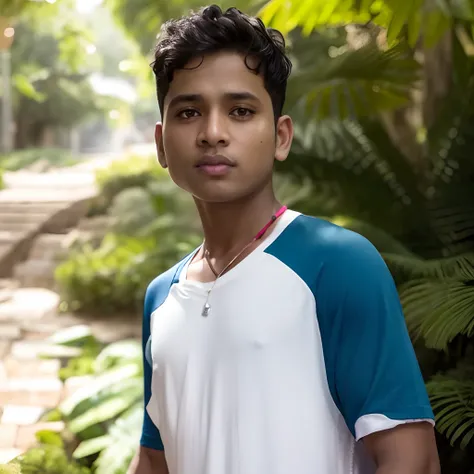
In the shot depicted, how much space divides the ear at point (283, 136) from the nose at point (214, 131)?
0.15m

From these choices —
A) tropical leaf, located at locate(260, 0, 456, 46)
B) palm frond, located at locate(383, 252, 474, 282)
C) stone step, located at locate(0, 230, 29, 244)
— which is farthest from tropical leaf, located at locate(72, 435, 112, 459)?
stone step, located at locate(0, 230, 29, 244)

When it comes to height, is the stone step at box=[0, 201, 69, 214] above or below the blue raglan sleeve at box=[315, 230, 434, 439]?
above

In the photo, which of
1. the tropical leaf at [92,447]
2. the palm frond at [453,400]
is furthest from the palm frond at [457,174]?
the tropical leaf at [92,447]

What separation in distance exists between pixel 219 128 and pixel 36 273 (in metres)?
6.78

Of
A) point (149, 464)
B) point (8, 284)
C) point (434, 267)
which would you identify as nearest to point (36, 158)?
point (8, 284)

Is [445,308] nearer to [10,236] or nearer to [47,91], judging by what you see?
[10,236]

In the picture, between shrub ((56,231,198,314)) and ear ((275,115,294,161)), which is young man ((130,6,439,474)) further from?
shrub ((56,231,198,314))

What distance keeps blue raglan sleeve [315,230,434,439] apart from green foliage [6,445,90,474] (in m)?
1.75

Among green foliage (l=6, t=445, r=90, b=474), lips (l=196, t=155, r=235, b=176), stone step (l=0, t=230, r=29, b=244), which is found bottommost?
green foliage (l=6, t=445, r=90, b=474)

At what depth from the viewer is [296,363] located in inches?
44.0

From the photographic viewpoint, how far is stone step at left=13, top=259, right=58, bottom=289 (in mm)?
7438

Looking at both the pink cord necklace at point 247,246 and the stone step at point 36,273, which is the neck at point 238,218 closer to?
the pink cord necklace at point 247,246

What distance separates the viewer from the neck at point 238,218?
4.11 ft

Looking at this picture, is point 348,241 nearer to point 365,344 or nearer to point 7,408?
point 365,344
